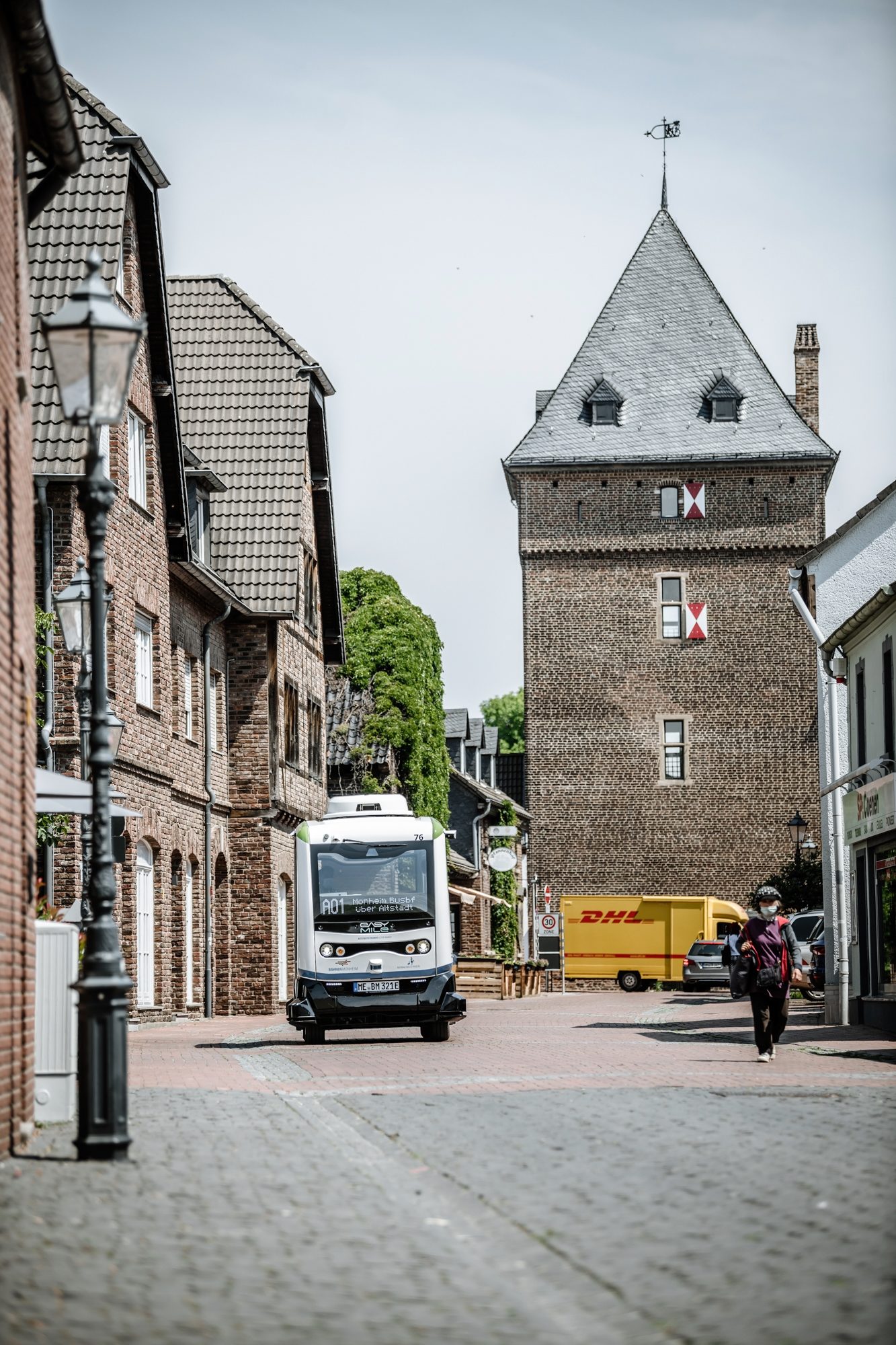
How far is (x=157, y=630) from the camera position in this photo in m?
30.2

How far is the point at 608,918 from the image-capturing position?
56688 mm

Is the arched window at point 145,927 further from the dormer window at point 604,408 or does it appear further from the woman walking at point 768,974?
the dormer window at point 604,408

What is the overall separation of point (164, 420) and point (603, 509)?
106ft

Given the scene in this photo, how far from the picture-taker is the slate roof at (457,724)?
2840 inches

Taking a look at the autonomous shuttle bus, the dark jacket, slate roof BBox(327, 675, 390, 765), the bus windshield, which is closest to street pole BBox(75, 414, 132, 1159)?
the dark jacket

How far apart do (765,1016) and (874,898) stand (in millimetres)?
6813

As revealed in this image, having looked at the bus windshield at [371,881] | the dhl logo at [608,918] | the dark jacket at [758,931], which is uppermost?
the bus windshield at [371,881]

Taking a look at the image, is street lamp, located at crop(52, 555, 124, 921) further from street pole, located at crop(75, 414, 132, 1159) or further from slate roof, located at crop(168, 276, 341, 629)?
slate roof, located at crop(168, 276, 341, 629)

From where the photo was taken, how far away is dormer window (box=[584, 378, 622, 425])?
205 ft

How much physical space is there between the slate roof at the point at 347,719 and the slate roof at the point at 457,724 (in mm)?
16920

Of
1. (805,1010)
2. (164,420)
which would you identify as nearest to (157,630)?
(164,420)

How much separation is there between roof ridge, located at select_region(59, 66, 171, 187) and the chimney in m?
38.9

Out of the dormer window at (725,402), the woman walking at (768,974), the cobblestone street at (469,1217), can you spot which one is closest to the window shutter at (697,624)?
the dormer window at (725,402)

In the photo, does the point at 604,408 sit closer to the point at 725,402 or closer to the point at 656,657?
the point at 725,402
